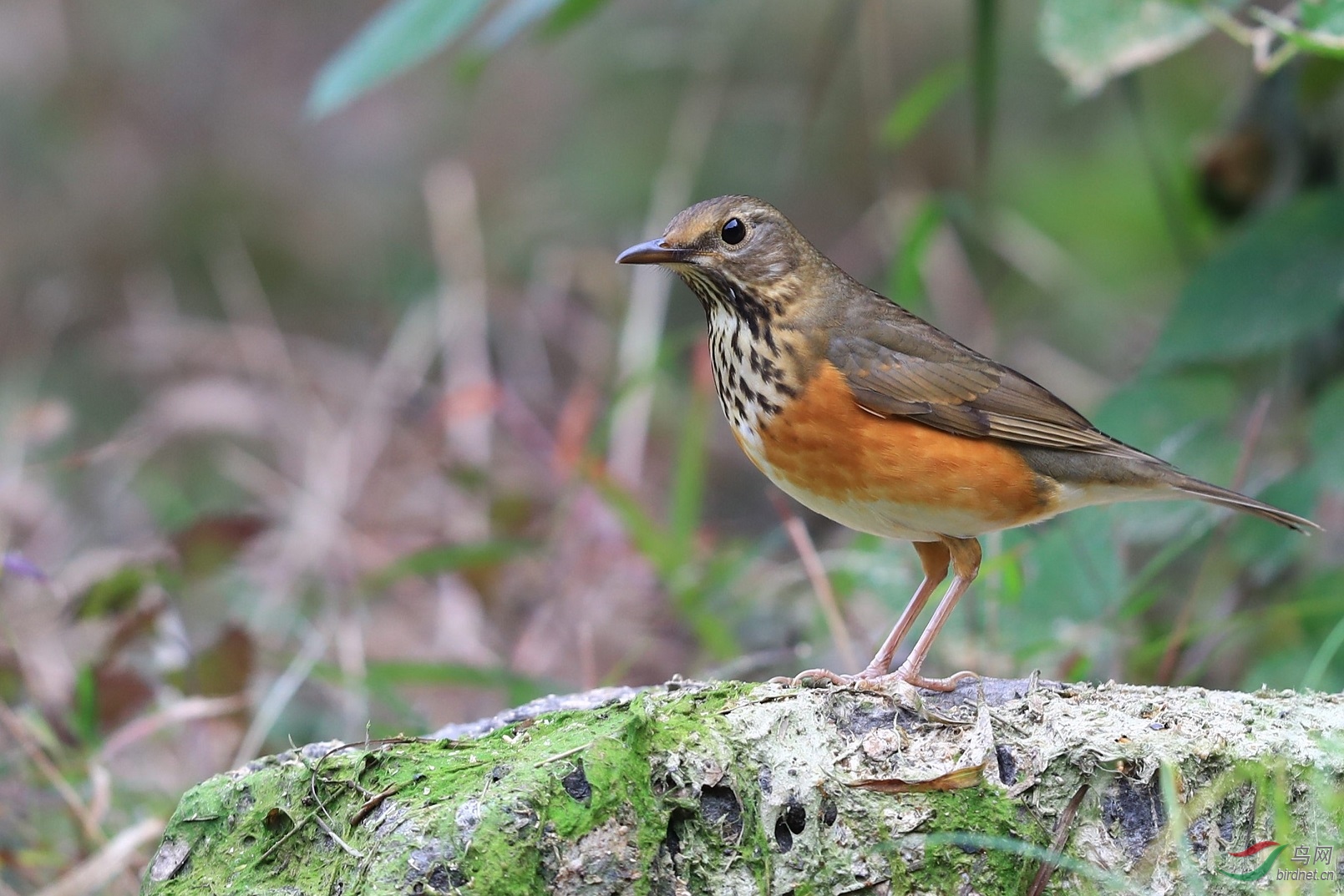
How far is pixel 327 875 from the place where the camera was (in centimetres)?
263

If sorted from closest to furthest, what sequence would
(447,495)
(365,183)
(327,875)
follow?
1. (327,875)
2. (447,495)
3. (365,183)

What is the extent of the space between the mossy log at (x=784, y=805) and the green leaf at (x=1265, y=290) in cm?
218

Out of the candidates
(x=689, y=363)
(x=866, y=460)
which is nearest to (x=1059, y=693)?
(x=866, y=460)

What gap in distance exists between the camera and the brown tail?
390cm

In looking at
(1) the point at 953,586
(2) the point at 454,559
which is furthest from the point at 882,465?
(2) the point at 454,559

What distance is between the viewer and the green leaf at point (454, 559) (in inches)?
212

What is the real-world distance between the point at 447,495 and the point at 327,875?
193 inches

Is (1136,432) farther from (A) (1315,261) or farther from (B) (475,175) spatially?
(B) (475,175)

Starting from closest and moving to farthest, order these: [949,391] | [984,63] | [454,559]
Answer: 1. [949,391]
2. [454,559]
3. [984,63]

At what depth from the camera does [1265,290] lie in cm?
498

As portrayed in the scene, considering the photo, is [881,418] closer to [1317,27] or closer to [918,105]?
[1317,27]

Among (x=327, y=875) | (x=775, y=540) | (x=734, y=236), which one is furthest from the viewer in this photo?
(x=775, y=540)

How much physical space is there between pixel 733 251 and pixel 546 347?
6133mm

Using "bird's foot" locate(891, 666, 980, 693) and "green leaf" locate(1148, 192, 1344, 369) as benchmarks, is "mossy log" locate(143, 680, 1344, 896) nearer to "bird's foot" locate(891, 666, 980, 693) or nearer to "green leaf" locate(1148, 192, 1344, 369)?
"bird's foot" locate(891, 666, 980, 693)
